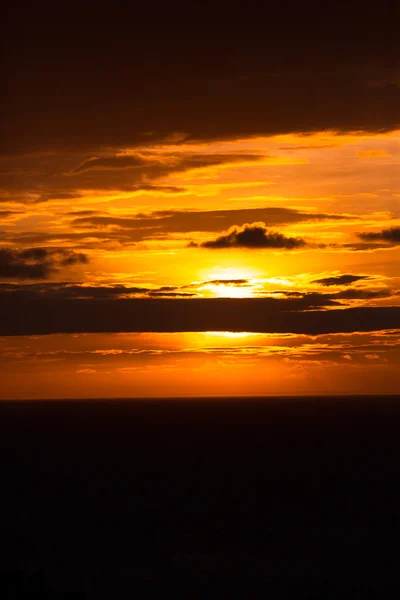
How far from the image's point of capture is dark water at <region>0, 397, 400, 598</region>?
1842 inches

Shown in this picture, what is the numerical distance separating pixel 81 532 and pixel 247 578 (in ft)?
51.7

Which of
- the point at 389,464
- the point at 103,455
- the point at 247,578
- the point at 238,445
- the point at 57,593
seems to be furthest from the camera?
the point at 238,445

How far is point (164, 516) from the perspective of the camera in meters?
66.7

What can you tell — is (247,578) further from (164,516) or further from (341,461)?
(341,461)

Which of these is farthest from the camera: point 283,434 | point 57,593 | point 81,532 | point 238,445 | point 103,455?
point 283,434

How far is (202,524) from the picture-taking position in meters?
63.5

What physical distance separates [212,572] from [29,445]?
9570 cm

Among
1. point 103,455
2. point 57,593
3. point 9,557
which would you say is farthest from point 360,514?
point 103,455

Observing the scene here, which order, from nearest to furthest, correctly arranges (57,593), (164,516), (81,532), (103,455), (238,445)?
(57,593) → (81,532) → (164,516) → (103,455) → (238,445)

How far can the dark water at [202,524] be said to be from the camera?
46.8 metres

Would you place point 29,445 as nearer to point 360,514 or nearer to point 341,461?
point 341,461

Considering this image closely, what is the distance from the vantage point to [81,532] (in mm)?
60562

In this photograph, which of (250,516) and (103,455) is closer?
(250,516)

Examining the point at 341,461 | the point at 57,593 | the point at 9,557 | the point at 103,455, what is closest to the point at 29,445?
the point at 103,455
